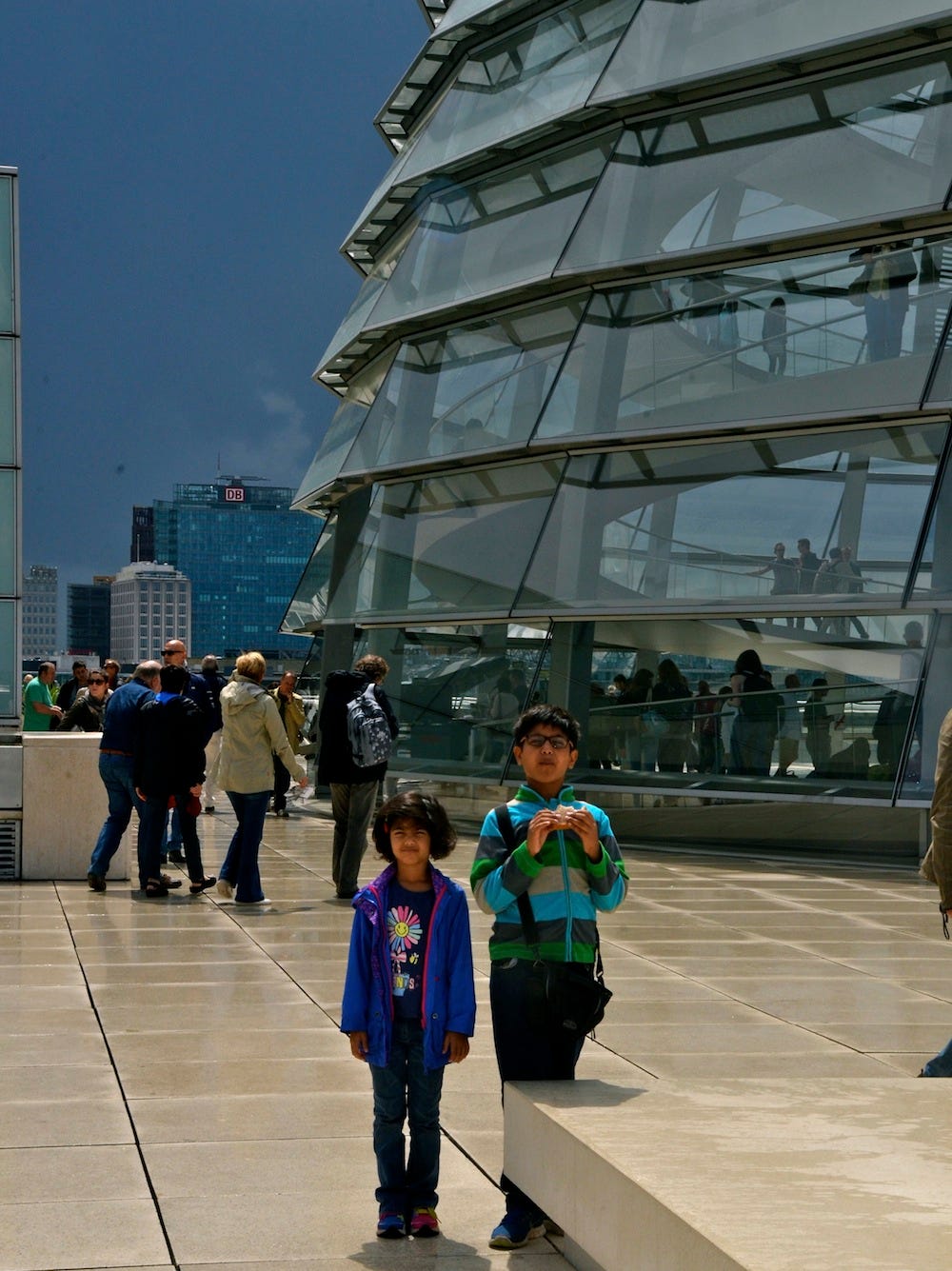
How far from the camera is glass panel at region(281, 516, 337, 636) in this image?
27.3 m

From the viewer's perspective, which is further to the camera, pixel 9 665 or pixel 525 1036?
pixel 9 665

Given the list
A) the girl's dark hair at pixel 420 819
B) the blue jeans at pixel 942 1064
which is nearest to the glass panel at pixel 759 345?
the blue jeans at pixel 942 1064

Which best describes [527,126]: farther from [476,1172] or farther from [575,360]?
[476,1172]

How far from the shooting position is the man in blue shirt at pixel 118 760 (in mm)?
14828

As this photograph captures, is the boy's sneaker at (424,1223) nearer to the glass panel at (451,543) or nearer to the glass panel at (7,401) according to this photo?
the glass panel at (7,401)

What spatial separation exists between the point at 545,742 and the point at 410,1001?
915mm

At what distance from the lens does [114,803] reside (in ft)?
49.2

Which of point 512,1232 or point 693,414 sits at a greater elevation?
point 693,414

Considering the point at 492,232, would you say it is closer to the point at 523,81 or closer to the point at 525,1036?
the point at 523,81

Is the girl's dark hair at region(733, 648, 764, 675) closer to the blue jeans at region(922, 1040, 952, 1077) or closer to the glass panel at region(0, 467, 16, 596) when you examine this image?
the glass panel at region(0, 467, 16, 596)

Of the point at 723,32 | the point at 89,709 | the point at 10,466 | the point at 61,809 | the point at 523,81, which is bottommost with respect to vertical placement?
the point at 61,809

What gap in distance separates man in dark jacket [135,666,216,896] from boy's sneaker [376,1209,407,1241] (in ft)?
30.8

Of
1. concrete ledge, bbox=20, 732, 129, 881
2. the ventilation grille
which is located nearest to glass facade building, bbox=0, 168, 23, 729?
concrete ledge, bbox=20, 732, 129, 881

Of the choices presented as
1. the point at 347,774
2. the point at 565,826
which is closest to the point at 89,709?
the point at 347,774
